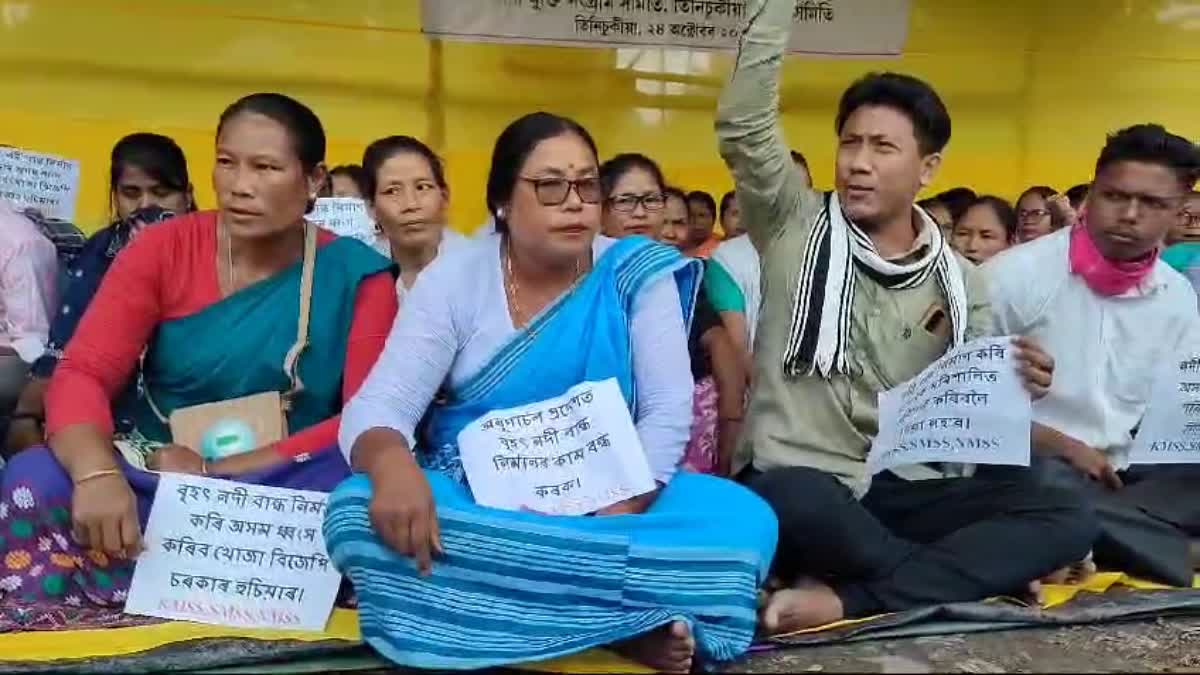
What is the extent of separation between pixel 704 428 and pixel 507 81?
11.9 feet

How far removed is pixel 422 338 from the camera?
9.78 feet

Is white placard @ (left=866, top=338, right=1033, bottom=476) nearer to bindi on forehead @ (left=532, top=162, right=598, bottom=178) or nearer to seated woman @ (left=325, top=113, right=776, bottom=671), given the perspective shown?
seated woman @ (left=325, top=113, right=776, bottom=671)

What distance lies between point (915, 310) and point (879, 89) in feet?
1.96

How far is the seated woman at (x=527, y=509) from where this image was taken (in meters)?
2.70

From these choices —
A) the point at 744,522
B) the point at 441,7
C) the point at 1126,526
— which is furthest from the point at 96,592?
the point at 441,7

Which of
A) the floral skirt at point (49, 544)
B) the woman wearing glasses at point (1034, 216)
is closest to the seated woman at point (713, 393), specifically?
the floral skirt at point (49, 544)

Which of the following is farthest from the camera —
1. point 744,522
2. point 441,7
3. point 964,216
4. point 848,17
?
point 848,17

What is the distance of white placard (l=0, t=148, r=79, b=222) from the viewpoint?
15.8 feet

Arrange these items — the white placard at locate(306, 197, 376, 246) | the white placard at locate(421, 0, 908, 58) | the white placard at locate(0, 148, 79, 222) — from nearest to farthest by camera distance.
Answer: the white placard at locate(0, 148, 79, 222)
the white placard at locate(306, 197, 376, 246)
the white placard at locate(421, 0, 908, 58)

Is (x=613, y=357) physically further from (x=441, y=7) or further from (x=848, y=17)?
(x=848, y=17)

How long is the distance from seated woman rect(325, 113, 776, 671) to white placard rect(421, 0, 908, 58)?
12.0ft

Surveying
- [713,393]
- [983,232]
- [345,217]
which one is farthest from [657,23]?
[713,393]

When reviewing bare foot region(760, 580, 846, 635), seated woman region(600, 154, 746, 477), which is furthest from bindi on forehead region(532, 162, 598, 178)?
bare foot region(760, 580, 846, 635)

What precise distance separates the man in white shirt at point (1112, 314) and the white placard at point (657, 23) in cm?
288
